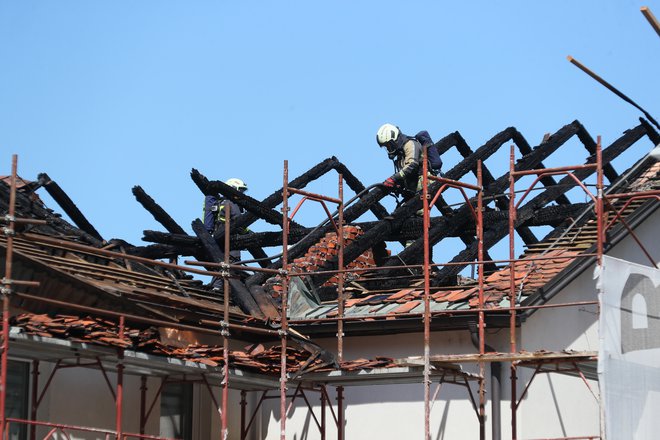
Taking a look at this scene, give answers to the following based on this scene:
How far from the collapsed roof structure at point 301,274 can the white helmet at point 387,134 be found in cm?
108

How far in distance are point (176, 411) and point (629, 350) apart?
735 centimetres

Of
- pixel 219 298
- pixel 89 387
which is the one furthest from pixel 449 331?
pixel 89 387

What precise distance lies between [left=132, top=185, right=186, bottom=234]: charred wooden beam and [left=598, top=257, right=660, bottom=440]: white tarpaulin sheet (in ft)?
28.7

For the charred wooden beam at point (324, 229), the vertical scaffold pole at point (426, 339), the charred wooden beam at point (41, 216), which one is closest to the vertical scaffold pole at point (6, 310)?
the charred wooden beam at point (41, 216)

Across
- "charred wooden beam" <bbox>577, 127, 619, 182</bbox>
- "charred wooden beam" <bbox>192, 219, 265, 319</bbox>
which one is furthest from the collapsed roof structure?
"charred wooden beam" <bbox>577, 127, 619, 182</bbox>

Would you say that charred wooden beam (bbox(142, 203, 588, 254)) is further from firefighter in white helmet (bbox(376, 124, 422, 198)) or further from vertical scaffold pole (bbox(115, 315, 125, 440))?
vertical scaffold pole (bbox(115, 315, 125, 440))

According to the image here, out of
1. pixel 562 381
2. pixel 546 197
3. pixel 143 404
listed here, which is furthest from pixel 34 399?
pixel 546 197

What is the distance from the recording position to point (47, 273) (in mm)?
22375

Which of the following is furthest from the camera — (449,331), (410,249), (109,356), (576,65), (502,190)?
(502,190)

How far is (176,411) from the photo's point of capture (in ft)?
83.7

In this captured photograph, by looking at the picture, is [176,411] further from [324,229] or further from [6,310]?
[6,310]

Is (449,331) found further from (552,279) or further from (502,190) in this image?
(502,190)

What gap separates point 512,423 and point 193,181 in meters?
7.65

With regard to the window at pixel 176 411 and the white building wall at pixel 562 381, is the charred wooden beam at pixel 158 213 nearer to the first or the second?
the window at pixel 176 411
